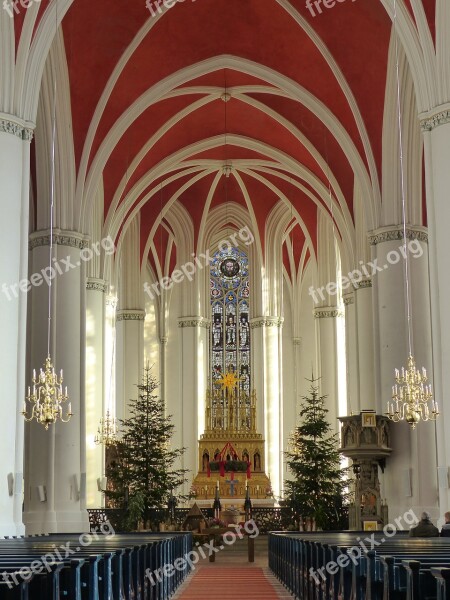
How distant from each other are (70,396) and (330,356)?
13186 mm

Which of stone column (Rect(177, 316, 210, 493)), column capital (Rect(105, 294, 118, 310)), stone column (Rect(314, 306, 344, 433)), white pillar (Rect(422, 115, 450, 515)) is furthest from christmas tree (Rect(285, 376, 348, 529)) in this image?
stone column (Rect(177, 316, 210, 493))

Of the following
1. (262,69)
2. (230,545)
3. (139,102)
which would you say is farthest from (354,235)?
(230,545)

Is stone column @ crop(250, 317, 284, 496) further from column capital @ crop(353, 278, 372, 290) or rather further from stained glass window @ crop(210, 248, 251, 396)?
column capital @ crop(353, 278, 372, 290)

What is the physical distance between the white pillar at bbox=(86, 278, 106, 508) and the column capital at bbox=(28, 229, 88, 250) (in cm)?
486

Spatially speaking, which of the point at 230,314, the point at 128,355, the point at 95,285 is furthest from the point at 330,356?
the point at 95,285

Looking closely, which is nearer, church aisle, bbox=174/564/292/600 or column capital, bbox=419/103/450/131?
church aisle, bbox=174/564/292/600

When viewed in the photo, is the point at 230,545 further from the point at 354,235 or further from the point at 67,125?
the point at 67,125

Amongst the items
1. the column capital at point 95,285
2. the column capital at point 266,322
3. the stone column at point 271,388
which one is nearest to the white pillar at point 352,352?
the stone column at point 271,388

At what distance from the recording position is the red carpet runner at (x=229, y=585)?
12289 mm

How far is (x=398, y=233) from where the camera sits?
21.8 meters

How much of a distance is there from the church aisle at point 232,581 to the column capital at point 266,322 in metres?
13.9

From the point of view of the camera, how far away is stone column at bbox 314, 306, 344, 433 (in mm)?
32219

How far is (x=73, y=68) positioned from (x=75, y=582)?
15962 mm

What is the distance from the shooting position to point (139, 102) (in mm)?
23328
